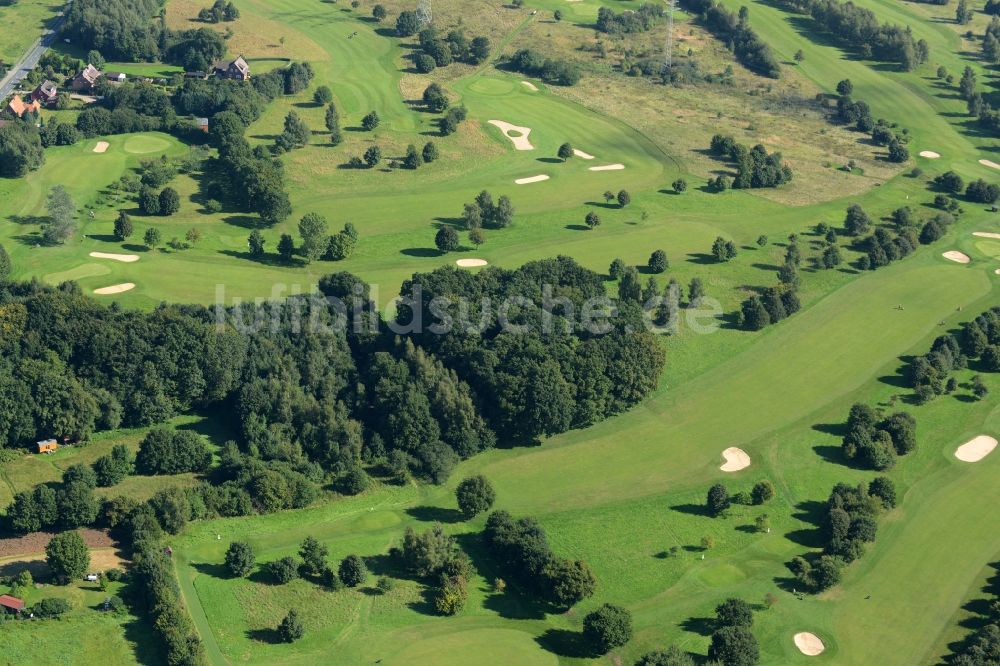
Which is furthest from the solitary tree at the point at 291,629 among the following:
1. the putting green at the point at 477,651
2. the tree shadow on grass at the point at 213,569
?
the tree shadow on grass at the point at 213,569

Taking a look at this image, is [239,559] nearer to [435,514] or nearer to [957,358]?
[435,514]

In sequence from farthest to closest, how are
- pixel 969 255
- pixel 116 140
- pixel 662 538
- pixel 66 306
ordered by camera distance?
pixel 116 140, pixel 969 255, pixel 66 306, pixel 662 538

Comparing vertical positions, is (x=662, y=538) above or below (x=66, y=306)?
below

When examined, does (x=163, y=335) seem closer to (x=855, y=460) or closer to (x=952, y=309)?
(x=855, y=460)

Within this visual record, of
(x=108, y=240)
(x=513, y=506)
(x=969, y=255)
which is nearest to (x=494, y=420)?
(x=513, y=506)

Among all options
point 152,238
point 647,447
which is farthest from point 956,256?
point 152,238

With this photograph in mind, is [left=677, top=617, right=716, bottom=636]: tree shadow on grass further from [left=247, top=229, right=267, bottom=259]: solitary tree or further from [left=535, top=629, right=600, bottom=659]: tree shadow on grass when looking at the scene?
[left=247, top=229, right=267, bottom=259]: solitary tree
